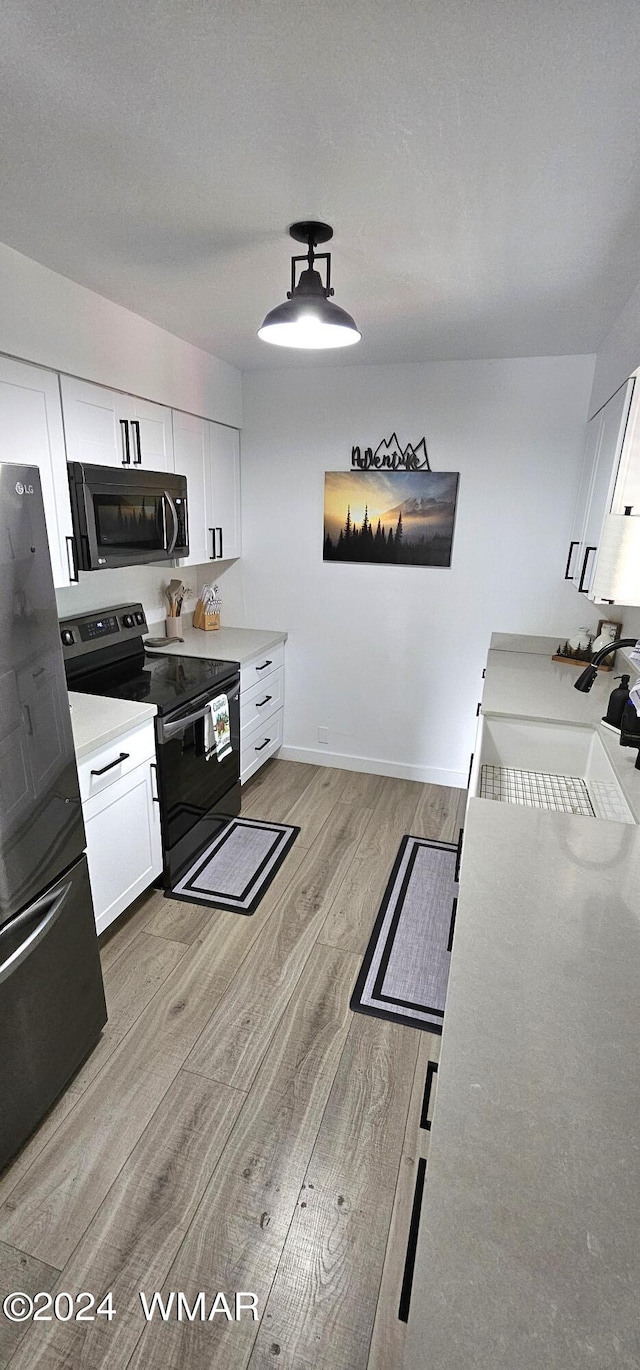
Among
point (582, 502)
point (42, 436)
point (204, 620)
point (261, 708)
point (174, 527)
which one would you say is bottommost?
point (261, 708)

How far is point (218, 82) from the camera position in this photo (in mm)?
1092

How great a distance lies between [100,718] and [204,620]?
1.67 meters

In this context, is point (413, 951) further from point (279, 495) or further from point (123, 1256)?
point (279, 495)

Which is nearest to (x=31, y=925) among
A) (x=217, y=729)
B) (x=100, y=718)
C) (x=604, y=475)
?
(x=100, y=718)

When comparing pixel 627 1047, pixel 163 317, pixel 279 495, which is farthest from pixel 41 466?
pixel 627 1047

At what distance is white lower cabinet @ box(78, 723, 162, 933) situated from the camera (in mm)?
2039

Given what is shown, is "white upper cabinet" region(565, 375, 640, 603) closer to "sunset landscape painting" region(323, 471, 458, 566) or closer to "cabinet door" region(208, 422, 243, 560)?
"sunset landscape painting" region(323, 471, 458, 566)

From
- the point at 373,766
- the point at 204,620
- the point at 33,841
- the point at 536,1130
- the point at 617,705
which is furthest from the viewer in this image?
the point at 373,766

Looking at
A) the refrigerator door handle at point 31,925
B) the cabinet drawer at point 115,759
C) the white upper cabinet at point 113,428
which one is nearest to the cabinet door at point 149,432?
the white upper cabinet at point 113,428

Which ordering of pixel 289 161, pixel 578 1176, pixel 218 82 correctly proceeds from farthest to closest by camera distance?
pixel 289 161, pixel 218 82, pixel 578 1176

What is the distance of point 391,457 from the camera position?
3312 mm

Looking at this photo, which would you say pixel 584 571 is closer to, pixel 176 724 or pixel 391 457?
pixel 391 457

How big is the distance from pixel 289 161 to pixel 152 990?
8.18 ft

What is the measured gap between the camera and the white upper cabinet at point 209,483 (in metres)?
3.03
